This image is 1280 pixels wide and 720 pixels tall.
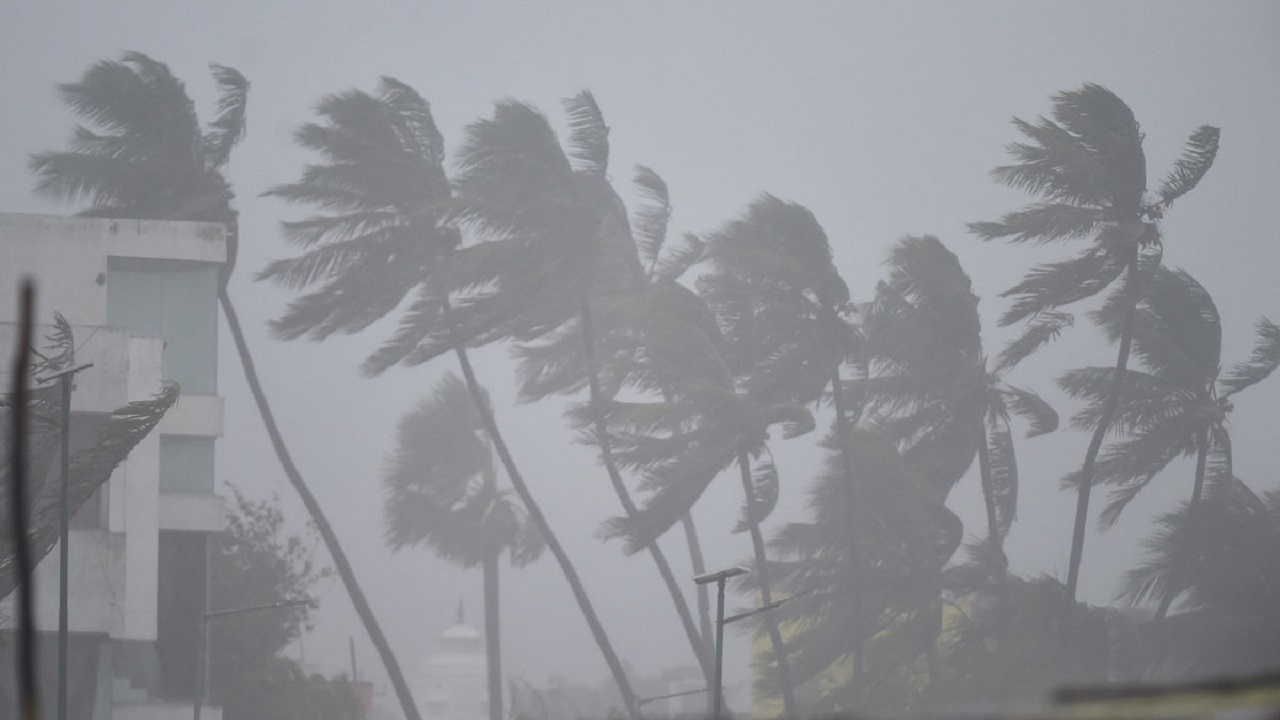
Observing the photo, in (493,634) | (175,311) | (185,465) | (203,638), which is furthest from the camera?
(493,634)

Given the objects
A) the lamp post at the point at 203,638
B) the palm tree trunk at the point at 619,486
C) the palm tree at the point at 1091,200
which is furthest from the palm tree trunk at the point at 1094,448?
the lamp post at the point at 203,638

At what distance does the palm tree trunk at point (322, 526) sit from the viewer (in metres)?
42.0

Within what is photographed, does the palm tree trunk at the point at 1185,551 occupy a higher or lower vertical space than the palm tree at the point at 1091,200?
lower

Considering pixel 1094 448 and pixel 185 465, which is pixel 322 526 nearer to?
pixel 185 465

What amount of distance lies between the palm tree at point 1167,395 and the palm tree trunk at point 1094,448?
2.55ft

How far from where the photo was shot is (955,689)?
39.2 m

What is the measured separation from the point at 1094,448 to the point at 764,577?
30.3ft

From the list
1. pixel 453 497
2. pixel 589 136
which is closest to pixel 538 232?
pixel 589 136

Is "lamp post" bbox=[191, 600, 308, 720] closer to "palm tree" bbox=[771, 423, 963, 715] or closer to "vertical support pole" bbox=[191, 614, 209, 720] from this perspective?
"vertical support pole" bbox=[191, 614, 209, 720]

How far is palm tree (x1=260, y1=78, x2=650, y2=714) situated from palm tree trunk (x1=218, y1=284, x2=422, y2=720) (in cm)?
436

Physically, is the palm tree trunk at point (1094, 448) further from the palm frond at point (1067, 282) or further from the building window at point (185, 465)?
the building window at point (185, 465)

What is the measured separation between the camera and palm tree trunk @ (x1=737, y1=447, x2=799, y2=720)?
4153cm

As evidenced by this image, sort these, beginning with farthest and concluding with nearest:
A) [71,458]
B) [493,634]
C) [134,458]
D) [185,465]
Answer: [493,634]
[185,465]
[134,458]
[71,458]

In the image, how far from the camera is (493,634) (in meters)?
56.7
